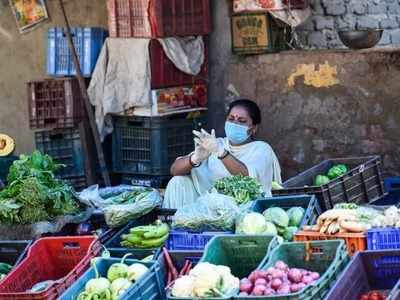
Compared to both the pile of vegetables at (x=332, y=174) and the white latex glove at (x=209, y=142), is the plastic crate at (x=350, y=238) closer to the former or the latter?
the white latex glove at (x=209, y=142)

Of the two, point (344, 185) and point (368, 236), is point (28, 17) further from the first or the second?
point (368, 236)

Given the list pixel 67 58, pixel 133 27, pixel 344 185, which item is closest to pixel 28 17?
pixel 67 58

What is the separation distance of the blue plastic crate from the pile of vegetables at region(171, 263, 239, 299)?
86 cm

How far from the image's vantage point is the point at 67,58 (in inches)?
375

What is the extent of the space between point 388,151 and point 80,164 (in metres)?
3.00

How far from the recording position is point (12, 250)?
20.5 feet

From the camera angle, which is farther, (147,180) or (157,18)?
(147,180)

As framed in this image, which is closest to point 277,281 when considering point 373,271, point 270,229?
point 373,271

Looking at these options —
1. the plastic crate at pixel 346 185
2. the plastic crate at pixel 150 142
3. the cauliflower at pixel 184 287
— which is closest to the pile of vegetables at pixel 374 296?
the cauliflower at pixel 184 287

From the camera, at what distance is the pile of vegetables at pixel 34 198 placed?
6.66 meters

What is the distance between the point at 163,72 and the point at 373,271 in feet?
14.0

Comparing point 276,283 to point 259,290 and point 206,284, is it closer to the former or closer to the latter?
point 259,290

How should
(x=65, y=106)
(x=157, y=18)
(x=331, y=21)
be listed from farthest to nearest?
(x=331, y=21), (x=65, y=106), (x=157, y=18)

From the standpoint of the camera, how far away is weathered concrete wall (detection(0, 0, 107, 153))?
9773mm
